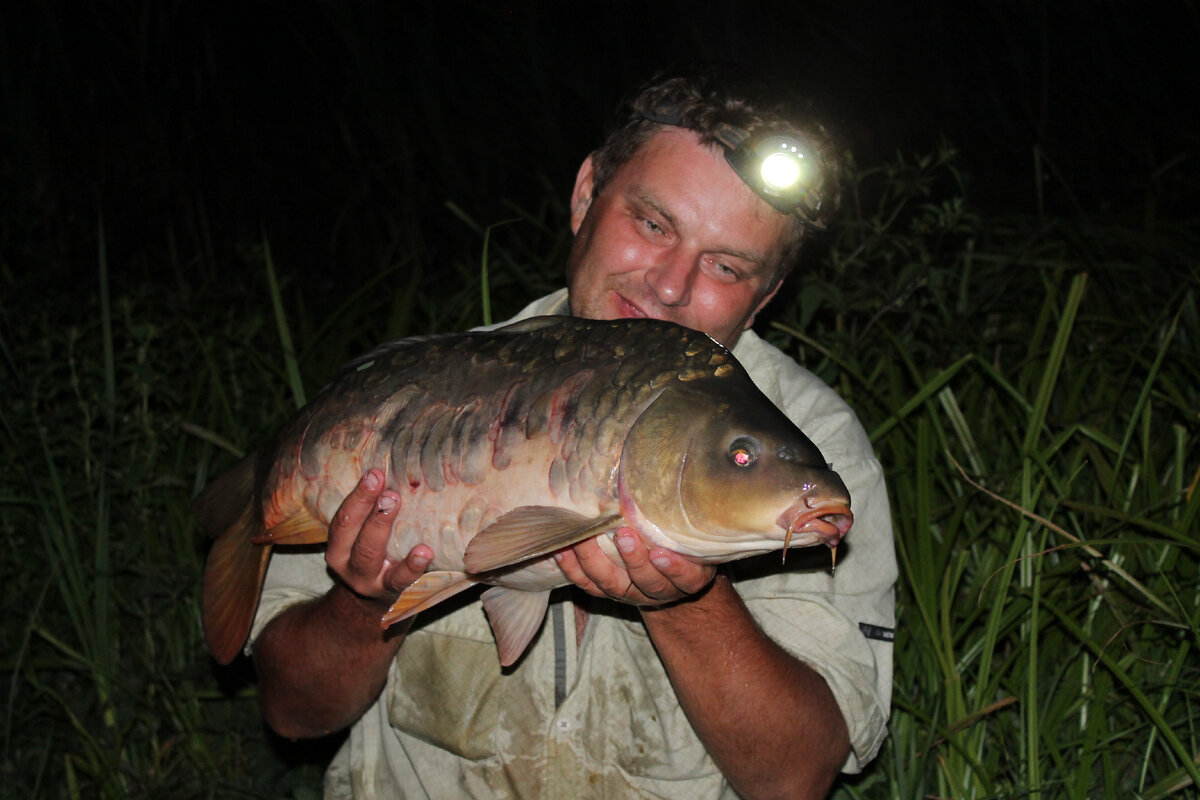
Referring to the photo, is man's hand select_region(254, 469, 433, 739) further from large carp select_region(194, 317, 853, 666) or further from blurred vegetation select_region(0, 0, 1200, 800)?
blurred vegetation select_region(0, 0, 1200, 800)

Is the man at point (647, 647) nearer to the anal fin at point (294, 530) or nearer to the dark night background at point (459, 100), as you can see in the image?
the anal fin at point (294, 530)

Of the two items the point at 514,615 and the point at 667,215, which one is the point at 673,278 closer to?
the point at 667,215

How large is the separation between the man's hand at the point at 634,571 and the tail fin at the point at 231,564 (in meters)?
0.57

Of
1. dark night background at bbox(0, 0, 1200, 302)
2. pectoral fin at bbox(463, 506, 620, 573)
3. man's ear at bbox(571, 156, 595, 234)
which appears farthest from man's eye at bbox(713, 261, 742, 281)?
dark night background at bbox(0, 0, 1200, 302)

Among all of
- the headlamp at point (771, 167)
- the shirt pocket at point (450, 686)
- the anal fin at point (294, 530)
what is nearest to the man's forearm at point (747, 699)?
the shirt pocket at point (450, 686)

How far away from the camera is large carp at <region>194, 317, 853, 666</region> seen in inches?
50.1

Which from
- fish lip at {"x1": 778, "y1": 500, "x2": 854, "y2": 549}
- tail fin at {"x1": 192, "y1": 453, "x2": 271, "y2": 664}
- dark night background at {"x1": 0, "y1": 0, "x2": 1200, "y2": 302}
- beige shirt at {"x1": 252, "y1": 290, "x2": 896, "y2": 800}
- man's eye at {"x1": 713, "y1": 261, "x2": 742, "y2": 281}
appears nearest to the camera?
fish lip at {"x1": 778, "y1": 500, "x2": 854, "y2": 549}

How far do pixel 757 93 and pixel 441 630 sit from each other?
1.18 m

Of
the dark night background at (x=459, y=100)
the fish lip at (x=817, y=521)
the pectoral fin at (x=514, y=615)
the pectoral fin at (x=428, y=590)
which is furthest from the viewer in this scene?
the dark night background at (x=459, y=100)

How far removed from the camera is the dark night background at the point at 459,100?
18.8 feet

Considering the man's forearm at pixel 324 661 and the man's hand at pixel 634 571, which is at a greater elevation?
the man's hand at pixel 634 571

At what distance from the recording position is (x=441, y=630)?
1.99 m

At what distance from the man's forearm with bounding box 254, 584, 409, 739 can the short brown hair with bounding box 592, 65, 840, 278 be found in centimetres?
93

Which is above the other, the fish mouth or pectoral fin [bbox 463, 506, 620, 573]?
the fish mouth
